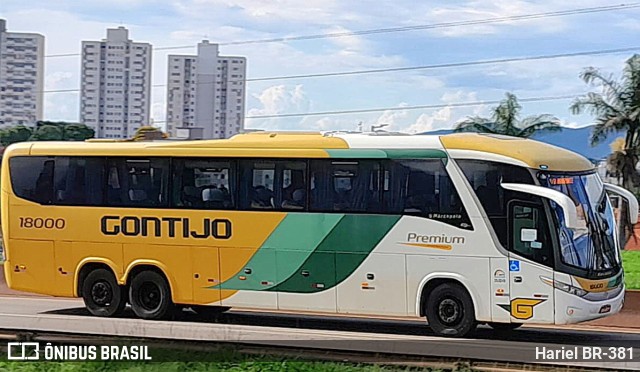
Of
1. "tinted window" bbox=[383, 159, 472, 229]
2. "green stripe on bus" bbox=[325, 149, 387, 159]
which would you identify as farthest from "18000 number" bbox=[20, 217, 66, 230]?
"tinted window" bbox=[383, 159, 472, 229]

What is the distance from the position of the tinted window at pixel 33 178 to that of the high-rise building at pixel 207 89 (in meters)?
37.2

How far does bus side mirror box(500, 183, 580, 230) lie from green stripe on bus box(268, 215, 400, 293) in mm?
2119

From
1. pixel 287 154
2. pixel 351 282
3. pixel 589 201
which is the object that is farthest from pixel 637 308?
pixel 287 154

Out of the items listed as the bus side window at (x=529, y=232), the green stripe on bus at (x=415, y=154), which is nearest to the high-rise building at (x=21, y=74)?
the green stripe on bus at (x=415, y=154)

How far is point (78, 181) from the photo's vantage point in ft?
57.9

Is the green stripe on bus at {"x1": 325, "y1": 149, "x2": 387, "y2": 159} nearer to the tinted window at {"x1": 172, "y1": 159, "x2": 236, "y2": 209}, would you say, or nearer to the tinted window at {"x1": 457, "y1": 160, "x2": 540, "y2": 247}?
the tinted window at {"x1": 457, "y1": 160, "x2": 540, "y2": 247}

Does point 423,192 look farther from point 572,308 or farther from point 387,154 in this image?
point 572,308

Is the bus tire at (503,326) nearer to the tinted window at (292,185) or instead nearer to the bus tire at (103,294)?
the tinted window at (292,185)

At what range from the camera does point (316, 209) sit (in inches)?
631

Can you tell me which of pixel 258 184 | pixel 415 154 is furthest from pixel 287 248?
pixel 415 154

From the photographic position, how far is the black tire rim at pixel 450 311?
15.2 meters

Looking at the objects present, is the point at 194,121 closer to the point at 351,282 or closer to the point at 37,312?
the point at 37,312

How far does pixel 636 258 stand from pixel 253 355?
16328 mm

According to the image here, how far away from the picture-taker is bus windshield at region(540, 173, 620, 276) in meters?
14.5
